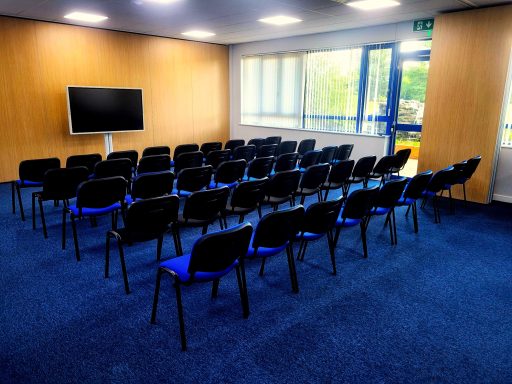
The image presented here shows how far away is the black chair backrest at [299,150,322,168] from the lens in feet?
21.8

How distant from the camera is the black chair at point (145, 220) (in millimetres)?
3262

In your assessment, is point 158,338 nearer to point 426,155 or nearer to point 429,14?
point 426,155

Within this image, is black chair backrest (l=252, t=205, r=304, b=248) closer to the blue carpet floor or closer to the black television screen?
the blue carpet floor

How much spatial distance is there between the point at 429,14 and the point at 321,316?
20.4ft

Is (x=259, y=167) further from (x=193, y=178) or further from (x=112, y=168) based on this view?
(x=112, y=168)

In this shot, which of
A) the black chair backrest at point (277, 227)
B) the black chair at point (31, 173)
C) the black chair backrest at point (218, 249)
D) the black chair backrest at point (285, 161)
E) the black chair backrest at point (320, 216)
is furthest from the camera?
the black chair backrest at point (285, 161)

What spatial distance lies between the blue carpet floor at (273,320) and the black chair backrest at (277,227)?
0.60m

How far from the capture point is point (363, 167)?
244 inches

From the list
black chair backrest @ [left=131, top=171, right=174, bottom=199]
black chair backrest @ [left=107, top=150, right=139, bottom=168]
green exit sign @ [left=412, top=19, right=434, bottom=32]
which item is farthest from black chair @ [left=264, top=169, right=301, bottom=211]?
green exit sign @ [left=412, top=19, right=434, bottom=32]

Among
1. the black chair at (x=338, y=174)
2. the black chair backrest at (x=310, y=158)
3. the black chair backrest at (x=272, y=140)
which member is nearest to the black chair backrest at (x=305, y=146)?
the black chair backrest at (x=272, y=140)

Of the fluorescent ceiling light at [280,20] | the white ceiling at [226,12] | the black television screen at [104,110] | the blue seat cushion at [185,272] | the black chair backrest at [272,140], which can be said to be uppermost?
the fluorescent ceiling light at [280,20]

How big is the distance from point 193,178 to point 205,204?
49.1 inches

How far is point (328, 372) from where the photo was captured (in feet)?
8.19

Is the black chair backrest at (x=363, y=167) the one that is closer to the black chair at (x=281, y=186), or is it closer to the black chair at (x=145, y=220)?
the black chair at (x=281, y=186)
